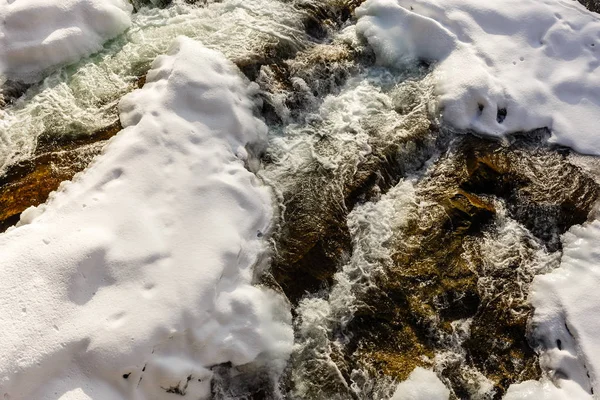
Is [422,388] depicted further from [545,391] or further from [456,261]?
[456,261]

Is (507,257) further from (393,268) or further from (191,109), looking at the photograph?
(191,109)

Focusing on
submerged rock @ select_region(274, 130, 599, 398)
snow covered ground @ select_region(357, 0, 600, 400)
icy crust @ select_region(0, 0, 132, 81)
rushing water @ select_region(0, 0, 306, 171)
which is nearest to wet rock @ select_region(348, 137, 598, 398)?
submerged rock @ select_region(274, 130, 599, 398)

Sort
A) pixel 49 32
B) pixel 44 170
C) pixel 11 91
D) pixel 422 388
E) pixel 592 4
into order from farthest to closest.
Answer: pixel 592 4, pixel 49 32, pixel 11 91, pixel 44 170, pixel 422 388

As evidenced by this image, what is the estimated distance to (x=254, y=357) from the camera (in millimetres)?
4145

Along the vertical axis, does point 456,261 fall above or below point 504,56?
below

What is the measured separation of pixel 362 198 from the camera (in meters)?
5.25

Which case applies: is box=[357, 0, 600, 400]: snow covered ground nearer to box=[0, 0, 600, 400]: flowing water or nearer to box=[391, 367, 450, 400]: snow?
box=[0, 0, 600, 400]: flowing water

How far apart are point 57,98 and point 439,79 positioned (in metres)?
4.92

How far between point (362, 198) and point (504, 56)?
3279mm

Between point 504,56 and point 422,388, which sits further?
point 504,56

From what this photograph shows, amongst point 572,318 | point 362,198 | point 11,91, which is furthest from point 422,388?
point 11,91

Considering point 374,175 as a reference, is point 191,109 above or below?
above

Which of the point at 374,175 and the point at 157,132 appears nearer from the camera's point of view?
the point at 157,132

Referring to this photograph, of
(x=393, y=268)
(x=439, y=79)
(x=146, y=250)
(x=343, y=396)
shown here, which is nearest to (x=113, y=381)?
(x=146, y=250)
